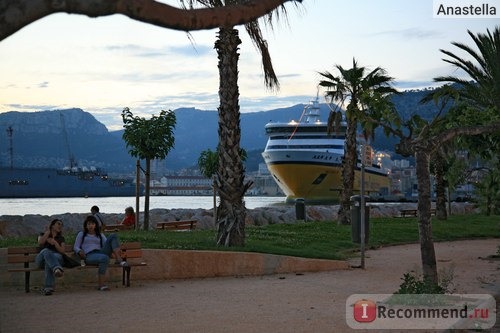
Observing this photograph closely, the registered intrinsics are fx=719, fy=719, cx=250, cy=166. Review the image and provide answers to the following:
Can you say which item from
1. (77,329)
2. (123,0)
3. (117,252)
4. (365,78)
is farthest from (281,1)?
(365,78)

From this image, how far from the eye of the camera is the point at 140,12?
4863 millimetres

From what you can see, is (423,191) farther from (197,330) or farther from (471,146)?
(471,146)

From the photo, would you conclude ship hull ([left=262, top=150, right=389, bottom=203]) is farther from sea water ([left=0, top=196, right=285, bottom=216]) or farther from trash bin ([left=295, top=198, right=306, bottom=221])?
trash bin ([left=295, top=198, right=306, bottom=221])

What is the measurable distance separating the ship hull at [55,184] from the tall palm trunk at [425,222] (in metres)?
145

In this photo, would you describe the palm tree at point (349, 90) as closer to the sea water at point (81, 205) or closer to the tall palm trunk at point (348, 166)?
the tall palm trunk at point (348, 166)

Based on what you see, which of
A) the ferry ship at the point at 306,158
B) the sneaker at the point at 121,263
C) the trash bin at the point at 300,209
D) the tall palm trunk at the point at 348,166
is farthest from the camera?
the ferry ship at the point at 306,158

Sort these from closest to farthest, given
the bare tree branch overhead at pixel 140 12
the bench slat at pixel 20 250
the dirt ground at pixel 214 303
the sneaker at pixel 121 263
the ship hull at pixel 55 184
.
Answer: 1. the bare tree branch overhead at pixel 140 12
2. the dirt ground at pixel 214 303
3. the bench slat at pixel 20 250
4. the sneaker at pixel 121 263
5. the ship hull at pixel 55 184

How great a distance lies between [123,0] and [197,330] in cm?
388

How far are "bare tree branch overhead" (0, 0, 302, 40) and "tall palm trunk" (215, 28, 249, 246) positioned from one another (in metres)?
9.48

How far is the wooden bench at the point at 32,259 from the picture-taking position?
10656mm

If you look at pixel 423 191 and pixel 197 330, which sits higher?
pixel 423 191

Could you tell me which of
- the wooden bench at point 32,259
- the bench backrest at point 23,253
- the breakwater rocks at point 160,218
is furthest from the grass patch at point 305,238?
the bench backrest at point 23,253

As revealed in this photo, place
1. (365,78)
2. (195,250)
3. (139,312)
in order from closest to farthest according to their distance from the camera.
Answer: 1. (139,312)
2. (195,250)
3. (365,78)

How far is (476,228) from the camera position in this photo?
2759 centimetres
